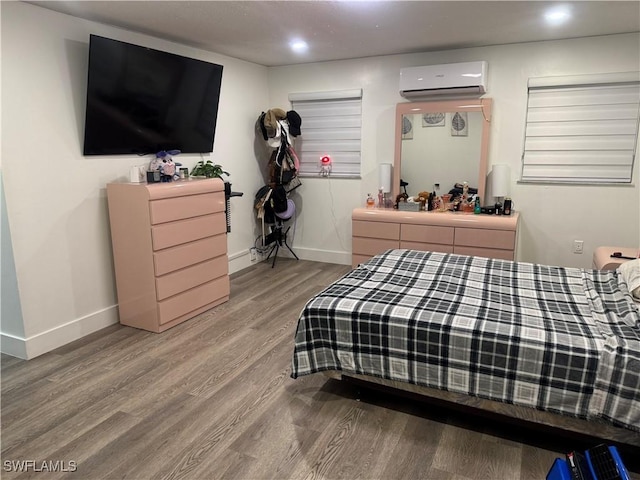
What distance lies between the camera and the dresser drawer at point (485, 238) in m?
3.88

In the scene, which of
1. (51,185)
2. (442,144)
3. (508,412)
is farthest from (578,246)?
(51,185)

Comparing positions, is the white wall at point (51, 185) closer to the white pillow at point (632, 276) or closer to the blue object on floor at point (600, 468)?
the blue object on floor at point (600, 468)

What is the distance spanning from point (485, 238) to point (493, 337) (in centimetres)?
218

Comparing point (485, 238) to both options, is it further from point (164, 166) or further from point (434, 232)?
point (164, 166)

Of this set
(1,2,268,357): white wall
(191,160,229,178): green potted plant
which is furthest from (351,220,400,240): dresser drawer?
(1,2,268,357): white wall

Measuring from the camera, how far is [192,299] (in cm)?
359

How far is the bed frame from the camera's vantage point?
1.85 m

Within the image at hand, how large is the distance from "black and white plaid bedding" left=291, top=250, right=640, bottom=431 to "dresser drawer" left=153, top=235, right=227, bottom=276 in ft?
4.80

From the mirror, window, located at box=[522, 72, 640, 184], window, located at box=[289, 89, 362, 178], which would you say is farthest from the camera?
window, located at box=[289, 89, 362, 178]

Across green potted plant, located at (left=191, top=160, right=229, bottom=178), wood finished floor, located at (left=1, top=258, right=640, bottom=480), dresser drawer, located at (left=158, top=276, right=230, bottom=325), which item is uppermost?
green potted plant, located at (left=191, top=160, right=229, bottom=178)

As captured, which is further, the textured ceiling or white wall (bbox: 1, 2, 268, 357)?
the textured ceiling

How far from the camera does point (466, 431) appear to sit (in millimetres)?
2139

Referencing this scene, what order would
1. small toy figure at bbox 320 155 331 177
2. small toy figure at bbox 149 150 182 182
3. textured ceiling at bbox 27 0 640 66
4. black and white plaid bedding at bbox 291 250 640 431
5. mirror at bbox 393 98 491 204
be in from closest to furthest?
black and white plaid bedding at bbox 291 250 640 431 < textured ceiling at bbox 27 0 640 66 < small toy figure at bbox 149 150 182 182 < mirror at bbox 393 98 491 204 < small toy figure at bbox 320 155 331 177

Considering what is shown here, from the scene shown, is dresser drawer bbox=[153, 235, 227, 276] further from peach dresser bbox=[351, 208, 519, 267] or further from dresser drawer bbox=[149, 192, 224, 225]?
peach dresser bbox=[351, 208, 519, 267]
